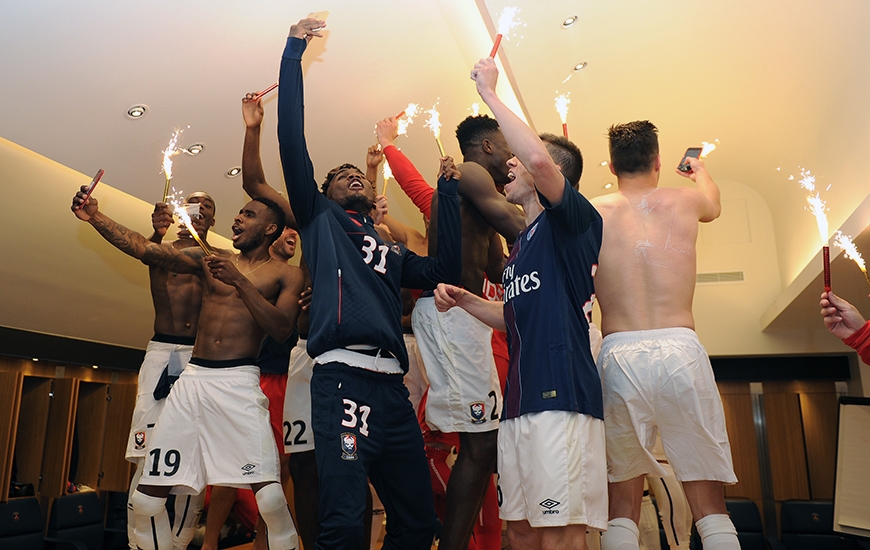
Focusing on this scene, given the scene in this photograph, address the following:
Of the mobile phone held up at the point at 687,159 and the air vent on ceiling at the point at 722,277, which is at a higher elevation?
the air vent on ceiling at the point at 722,277

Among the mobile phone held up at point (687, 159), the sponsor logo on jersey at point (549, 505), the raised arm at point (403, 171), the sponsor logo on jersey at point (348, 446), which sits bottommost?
the sponsor logo on jersey at point (549, 505)

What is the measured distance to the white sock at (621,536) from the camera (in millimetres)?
2150

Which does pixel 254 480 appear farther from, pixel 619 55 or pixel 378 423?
pixel 619 55

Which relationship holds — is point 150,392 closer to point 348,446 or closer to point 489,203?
point 348,446

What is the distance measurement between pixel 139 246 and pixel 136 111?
994mm

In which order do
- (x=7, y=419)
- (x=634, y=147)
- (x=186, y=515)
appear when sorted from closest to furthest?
A: (x=634, y=147) → (x=186, y=515) → (x=7, y=419)

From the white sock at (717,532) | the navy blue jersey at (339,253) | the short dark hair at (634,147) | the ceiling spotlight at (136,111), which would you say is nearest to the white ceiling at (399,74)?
the ceiling spotlight at (136,111)

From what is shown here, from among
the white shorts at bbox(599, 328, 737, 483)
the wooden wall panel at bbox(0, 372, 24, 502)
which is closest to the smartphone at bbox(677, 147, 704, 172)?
the white shorts at bbox(599, 328, 737, 483)

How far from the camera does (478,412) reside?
2.69 m

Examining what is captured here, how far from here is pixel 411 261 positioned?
108 inches

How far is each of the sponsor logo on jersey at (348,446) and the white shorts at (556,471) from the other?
0.45m

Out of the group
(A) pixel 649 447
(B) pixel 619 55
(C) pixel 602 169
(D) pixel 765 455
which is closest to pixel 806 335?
(D) pixel 765 455

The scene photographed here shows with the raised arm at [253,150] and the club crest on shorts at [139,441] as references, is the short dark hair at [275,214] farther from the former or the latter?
the club crest on shorts at [139,441]

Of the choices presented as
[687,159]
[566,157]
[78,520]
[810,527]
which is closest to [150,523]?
[566,157]
